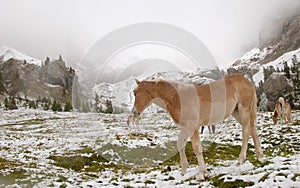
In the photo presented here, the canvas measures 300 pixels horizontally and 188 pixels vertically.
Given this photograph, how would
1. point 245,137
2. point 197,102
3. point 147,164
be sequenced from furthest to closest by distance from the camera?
point 147,164
point 245,137
point 197,102

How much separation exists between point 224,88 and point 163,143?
526 inches

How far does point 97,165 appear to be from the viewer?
17016mm

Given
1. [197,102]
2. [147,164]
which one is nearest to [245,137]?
[197,102]

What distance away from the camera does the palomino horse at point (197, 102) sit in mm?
9094

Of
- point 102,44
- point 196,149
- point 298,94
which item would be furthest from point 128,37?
point 298,94

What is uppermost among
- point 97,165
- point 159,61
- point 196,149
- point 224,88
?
point 159,61

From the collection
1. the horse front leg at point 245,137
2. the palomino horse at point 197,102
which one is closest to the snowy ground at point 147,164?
the horse front leg at point 245,137

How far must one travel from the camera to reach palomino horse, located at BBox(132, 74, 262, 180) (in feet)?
29.8

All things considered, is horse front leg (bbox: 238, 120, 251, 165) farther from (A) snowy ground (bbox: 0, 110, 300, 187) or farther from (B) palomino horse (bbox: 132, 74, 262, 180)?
(A) snowy ground (bbox: 0, 110, 300, 187)

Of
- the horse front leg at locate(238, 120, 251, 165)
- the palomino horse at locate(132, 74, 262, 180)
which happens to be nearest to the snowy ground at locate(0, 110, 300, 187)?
the horse front leg at locate(238, 120, 251, 165)

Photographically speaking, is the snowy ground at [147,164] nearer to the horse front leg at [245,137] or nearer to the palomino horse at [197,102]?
the horse front leg at [245,137]

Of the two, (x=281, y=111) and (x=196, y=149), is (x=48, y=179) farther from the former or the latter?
(x=281, y=111)

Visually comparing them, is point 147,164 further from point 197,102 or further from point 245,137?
point 197,102

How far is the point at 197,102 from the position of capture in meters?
9.24
